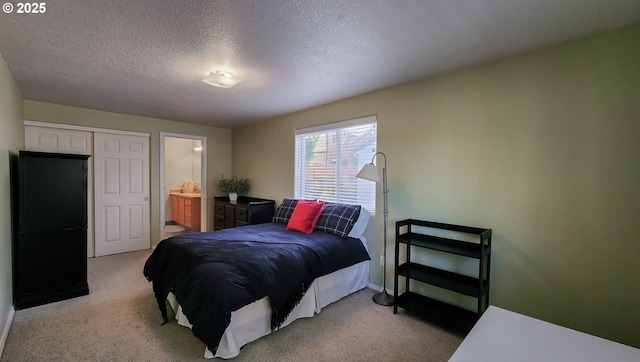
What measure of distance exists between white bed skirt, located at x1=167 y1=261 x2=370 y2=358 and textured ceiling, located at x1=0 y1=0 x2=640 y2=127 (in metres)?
2.06

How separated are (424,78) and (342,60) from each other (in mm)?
979

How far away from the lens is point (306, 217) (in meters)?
3.33

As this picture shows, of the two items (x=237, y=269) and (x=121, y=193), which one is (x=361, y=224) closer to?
(x=237, y=269)

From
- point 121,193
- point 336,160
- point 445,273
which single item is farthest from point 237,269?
point 121,193

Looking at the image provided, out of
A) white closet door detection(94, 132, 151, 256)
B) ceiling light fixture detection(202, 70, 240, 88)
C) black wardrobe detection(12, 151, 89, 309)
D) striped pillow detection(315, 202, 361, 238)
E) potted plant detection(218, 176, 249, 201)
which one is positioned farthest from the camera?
potted plant detection(218, 176, 249, 201)

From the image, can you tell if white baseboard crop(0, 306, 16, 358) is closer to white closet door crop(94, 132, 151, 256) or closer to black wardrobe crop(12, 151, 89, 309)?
black wardrobe crop(12, 151, 89, 309)

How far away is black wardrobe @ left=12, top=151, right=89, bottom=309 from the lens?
106 inches

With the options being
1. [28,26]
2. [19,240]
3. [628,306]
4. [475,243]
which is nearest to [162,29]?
[28,26]

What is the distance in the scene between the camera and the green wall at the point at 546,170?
1.86 meters

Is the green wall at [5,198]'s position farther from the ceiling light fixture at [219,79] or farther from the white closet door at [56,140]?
the ceiling light fixture at [219,79]

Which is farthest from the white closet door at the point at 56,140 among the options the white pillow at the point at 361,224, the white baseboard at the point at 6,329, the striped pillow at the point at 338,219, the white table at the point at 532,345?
the white table at the point at 532,345

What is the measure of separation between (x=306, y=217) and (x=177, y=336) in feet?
5.63

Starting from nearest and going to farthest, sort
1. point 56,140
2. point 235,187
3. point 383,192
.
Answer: point 383,192
point 56,140
point 235,187

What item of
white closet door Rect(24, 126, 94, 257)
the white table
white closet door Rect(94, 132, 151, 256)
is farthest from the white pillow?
white closet door Rect(24, 126, 94, 257)
